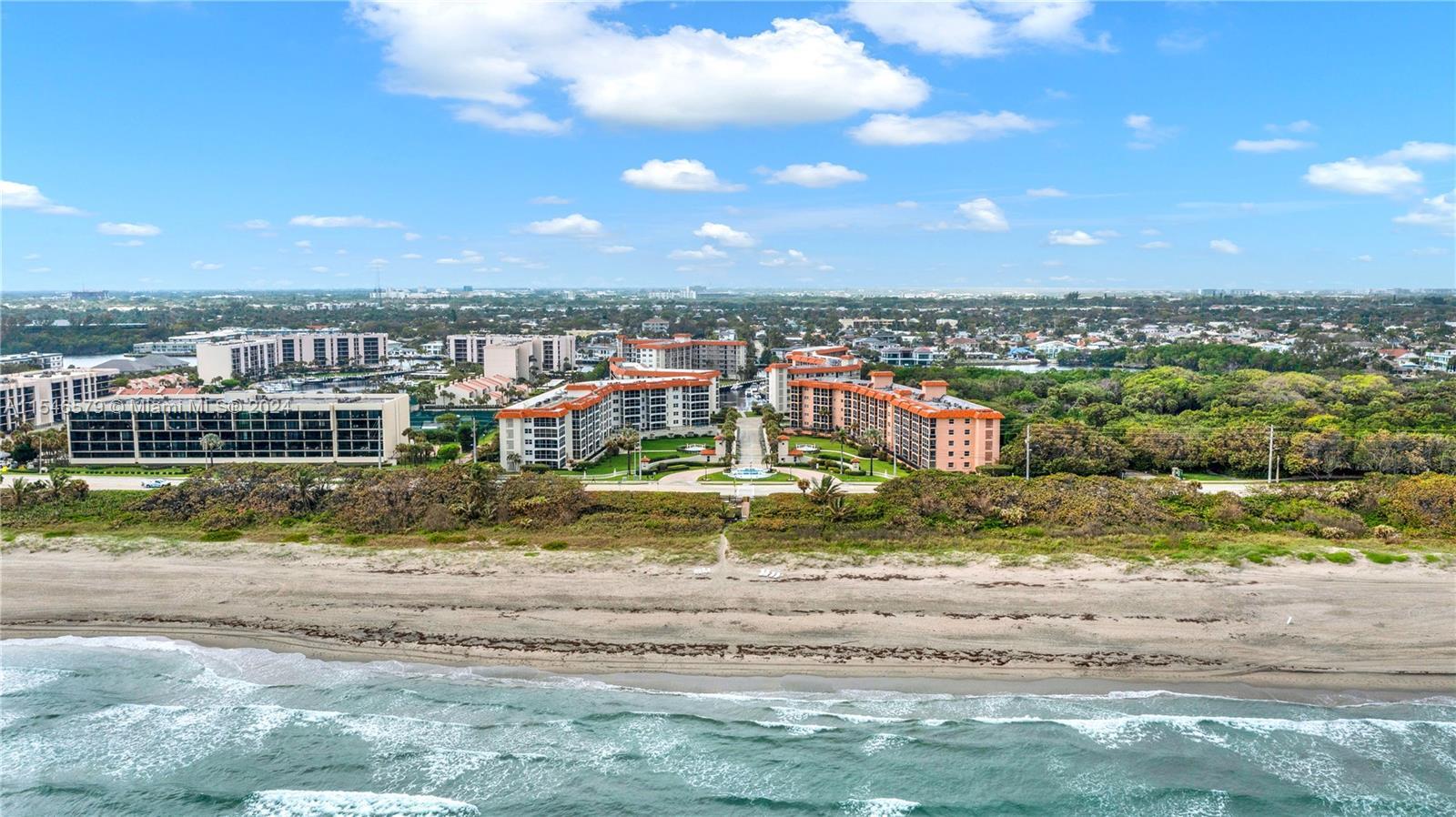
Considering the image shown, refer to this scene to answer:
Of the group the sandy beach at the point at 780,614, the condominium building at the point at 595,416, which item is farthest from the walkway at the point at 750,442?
the sandy beach at the point at 780,614

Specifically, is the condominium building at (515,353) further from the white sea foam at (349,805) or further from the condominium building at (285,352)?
the white sea foam at (349,805)

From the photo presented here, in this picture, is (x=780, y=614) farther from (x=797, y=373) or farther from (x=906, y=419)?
(x=797, y=373)

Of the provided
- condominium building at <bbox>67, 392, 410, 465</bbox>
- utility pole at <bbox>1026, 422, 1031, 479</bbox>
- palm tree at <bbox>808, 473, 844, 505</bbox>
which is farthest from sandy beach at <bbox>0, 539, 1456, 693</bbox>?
condominium building at <bbox>67, 392, 410, 465</bbox>

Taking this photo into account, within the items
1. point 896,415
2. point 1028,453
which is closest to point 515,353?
point 896,415

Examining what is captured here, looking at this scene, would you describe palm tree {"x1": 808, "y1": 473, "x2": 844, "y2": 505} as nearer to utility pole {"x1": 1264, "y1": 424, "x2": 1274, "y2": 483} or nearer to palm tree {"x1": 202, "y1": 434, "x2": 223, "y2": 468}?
utility pole {"x1": 1264, "y1": 424, "x2": 1274, "y2": 483}

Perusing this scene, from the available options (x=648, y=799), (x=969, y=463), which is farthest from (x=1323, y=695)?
(x=969, y=463)

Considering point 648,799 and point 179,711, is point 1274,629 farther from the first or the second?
point 179,711
